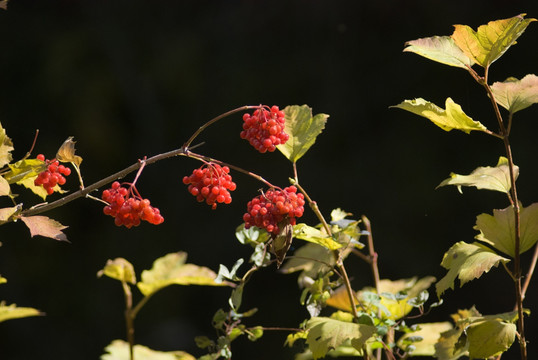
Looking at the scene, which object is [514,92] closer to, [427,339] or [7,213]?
[427,339]

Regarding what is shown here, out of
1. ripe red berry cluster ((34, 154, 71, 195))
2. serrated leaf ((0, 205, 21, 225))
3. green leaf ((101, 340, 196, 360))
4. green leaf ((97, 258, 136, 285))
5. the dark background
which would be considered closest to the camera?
serrated leaf ((0, 205, 21, 225))

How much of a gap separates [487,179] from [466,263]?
4.4 inches

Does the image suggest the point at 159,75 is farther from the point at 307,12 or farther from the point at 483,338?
the point at 483,338

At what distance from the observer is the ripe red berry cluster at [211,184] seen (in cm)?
72

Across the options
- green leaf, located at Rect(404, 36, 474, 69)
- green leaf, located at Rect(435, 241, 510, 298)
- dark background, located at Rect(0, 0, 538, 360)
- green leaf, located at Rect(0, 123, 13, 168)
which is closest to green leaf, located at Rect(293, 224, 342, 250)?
green leaf, located at Rect(435, 241, 510, 298)

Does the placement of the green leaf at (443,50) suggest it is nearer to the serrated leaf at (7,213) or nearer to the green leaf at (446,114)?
the green leaf at (446,114)

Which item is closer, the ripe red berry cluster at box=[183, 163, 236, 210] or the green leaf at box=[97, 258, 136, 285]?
the ripe red berry cluster at box=[183, 163, 236, 210]

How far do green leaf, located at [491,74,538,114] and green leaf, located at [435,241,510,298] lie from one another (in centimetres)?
16

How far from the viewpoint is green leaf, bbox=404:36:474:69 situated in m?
0.68

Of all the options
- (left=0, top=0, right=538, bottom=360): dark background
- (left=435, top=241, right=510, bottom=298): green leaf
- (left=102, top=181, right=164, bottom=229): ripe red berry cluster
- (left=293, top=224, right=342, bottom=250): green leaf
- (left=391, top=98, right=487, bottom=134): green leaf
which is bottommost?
(left=0, top=0, right=538, bottom=360): dark background

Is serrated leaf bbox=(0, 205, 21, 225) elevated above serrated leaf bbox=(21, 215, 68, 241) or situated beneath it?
elevated above

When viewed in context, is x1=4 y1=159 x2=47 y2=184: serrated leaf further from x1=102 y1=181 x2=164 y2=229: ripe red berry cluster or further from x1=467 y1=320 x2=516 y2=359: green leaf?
x1=467 y1=320 x2=516 y2=359: green leaf

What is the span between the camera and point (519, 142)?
203cm

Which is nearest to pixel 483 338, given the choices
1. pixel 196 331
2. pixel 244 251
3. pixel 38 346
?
pixel 244 251
